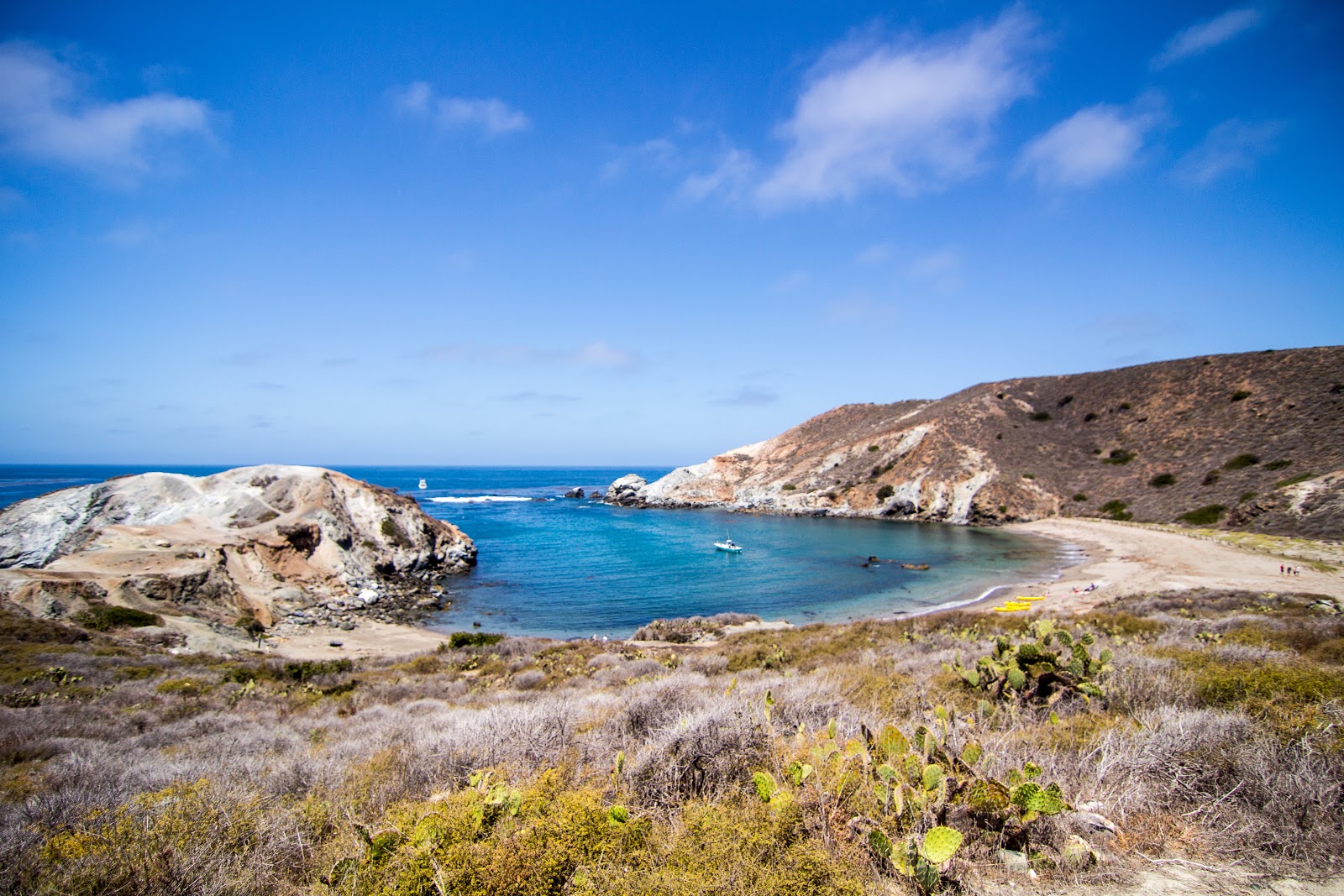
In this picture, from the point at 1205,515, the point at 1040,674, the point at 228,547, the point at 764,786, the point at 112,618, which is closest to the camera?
the point at 764,786

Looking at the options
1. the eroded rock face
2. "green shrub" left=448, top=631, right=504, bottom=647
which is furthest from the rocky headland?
"green shrub" left=448, top=631, right=504, bottom=647

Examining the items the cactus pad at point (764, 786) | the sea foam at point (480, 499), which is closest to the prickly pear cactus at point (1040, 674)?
the cactus pad at point (764, 786)

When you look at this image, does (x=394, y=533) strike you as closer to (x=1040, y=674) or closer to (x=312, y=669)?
(x=312, y=669)

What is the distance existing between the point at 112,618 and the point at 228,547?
7788mm

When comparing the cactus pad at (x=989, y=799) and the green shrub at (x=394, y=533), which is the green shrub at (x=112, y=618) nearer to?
the green shrub at (x=394, y=533)

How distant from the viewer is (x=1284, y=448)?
143 ft

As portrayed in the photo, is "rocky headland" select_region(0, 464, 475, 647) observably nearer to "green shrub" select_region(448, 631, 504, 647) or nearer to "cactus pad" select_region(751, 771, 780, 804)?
"green shrub" select_region(448, 631, 504, 647)

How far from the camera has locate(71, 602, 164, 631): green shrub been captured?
17.0 m

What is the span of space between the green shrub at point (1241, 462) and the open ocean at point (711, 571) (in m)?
17.1

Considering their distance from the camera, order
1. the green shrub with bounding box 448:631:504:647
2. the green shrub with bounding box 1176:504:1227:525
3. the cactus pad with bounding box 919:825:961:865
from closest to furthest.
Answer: the cactus pad with bounding box 919:825:961:865 → the green shrub with bounding box 448:631:504:647 → the green shrub with bounding box 1176:504:1227:525

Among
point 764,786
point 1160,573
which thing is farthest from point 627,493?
point 764,786

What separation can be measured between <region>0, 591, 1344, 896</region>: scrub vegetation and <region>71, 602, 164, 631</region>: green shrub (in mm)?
11387

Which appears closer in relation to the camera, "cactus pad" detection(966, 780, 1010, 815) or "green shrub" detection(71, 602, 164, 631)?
"cactus pad" detection(966, 780, 1010, 815)

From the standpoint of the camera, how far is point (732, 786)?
4332 millimetres
